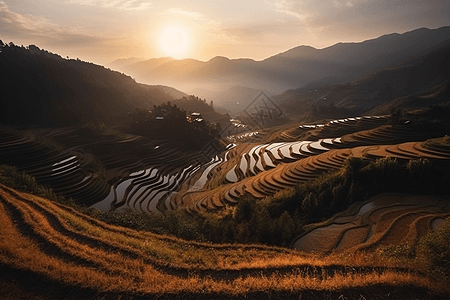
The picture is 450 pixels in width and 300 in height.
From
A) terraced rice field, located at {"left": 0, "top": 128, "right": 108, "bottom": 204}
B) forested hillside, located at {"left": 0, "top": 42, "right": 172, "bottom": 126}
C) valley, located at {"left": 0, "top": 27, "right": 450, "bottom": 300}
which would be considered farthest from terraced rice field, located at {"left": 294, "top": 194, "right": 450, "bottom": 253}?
forested hillside, located at {"left": 0, "top": 42, "right": 172, "bottom": 126}

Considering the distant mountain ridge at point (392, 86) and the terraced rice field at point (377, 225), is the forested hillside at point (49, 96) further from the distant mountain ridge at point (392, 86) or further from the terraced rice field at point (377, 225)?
the distant mountain ridge at point (392, 86)

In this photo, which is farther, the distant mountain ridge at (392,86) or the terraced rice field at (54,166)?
the distant mountain ridge at (392,86)

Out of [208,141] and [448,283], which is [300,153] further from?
[208,141]

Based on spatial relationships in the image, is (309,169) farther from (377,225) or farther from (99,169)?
(99,169)

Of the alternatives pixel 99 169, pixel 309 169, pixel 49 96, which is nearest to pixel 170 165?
pixel 99 169

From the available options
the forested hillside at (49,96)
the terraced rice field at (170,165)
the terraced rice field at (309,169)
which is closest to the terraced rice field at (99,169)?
the terraced rice field at (170,165)

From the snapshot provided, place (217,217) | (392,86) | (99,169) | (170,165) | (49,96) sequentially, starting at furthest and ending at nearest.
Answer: (392,86), (49,96), (170,165), (99,169), (217,217)
